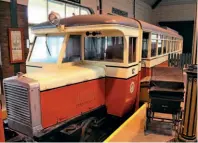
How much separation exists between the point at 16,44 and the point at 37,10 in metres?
1.79

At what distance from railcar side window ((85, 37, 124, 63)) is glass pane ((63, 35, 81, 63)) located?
16cm

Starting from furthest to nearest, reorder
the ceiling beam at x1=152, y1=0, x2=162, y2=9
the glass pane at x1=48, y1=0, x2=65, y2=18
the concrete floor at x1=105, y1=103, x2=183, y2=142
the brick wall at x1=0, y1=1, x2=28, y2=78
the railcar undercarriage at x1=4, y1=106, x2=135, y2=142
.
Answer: the ceiling beam at x1=152, y1=0, x2=162, y2=9 < the glass pane at x1=48, y1=0, x2=65, y2=18 < the brick wall at x1=0, y1=1, x2=28, y2=78 < the concrete floor at x1=105, y1=103, x2=183, y2=142 < the railcar undercarriage at x1=4, y1=106, x2=135, y2=142

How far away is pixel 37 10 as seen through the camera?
22.1ft

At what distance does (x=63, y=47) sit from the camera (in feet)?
11.4

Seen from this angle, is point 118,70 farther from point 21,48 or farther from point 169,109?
point 21,48

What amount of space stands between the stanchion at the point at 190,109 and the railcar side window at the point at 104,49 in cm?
129

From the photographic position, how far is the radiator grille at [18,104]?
2.56m

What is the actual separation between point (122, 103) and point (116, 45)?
1.07 metres

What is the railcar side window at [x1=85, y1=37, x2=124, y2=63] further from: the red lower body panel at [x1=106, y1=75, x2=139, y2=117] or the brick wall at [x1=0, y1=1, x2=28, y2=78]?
the brick wall at [x1=0, y1=1, x2=28, y2=78]

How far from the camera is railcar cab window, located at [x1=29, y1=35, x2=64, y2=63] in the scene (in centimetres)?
351

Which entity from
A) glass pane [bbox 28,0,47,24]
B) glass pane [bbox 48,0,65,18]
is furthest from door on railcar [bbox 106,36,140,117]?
glass pane [bbox 48,0,65,18]

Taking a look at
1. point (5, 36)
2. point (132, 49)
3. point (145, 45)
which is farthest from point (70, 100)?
point (5, 36)

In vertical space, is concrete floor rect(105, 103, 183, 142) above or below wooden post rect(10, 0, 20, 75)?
below

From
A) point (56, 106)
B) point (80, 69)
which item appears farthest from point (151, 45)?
point (56, 106)
